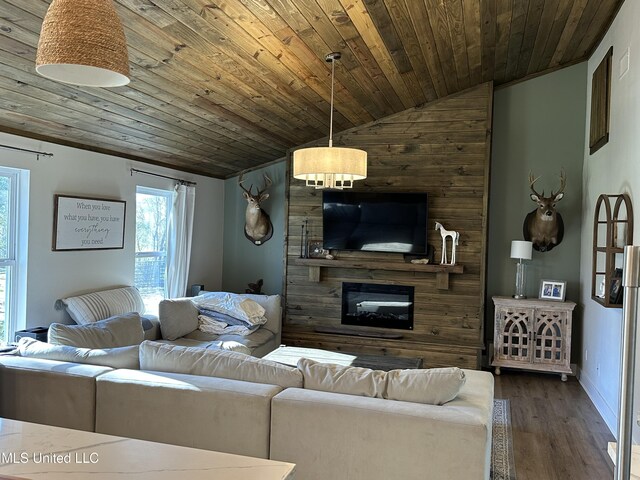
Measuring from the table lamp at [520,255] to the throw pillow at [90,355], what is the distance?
4.28 meters

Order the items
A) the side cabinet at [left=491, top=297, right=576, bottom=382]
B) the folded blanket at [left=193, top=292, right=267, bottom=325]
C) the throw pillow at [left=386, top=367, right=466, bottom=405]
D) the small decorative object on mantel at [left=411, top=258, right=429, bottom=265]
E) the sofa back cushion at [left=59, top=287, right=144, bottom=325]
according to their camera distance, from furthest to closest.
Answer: the small decorative object on mantel at [left=411, top=258, right=429, bottom=265] < the side cabinet at [left=491, top=297, right=576, bottom=382] < the folded blanket at [left=193, top=292, right=267, bottom=325] < the sofa back cushion at [left=59, top=287, right=144, bottom=325] < the throw pillow at [left=386, top=367, right=466, bottom=405]

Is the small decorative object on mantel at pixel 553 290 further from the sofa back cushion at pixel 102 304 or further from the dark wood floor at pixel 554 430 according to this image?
the sofa back cushion at pixel 102 304

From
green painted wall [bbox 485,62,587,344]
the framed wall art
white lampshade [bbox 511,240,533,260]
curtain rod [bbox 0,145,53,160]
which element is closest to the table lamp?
white lampshade [bbox 511,240,533,260]

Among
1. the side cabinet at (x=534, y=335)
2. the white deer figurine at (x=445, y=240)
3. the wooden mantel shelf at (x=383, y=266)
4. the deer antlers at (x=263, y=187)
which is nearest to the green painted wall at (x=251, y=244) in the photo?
the deer antlers at (x=263, y=187)

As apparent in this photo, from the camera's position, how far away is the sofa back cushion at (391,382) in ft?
7.79

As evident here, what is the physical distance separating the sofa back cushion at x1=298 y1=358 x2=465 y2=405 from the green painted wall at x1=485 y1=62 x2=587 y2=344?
Answer: 4022mm

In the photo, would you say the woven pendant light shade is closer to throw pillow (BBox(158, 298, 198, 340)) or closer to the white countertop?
the white countertop

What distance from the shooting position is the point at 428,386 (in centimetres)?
238

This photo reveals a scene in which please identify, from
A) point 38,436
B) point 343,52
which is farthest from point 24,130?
point 38,436

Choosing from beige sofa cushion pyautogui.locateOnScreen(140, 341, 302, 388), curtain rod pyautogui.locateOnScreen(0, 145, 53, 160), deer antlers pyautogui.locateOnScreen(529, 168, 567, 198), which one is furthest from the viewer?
deer antlers pyautogui.locateOnScreen(529, 168, 567, 198)

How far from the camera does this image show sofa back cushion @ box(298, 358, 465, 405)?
2373 mm

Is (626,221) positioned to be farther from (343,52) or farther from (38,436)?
(38,436)

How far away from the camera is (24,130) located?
4.00 metres

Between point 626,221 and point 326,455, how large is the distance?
2.91 meters
